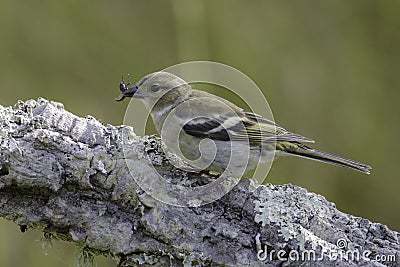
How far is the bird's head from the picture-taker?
4.25m

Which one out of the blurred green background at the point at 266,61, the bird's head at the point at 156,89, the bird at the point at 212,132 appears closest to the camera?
the bird at the point at 212,132

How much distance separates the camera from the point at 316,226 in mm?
3244

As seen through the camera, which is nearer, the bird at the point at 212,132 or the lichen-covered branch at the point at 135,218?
the lichen-covered branch at the point at 135,218

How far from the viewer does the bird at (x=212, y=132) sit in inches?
151

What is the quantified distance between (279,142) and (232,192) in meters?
0.92

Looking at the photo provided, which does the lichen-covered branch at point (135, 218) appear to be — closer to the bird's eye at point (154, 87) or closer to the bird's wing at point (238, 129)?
the bird's wing at point (238, 129)

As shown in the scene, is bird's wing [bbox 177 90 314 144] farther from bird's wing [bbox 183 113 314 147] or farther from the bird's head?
the bird's head

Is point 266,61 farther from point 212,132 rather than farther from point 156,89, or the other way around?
point 212,132

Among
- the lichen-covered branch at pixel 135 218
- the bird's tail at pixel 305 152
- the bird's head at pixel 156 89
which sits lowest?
the lichen-covered branch at pixel 135 218

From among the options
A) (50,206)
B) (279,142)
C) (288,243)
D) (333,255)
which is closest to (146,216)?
(50,206)

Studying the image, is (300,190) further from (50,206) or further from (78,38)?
(78,38)

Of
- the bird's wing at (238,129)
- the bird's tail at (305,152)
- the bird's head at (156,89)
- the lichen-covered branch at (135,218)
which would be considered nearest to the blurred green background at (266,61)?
the bird's head at (156,89)

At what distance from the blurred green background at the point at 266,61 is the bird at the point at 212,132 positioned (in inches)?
64.1

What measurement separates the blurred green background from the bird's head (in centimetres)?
161
